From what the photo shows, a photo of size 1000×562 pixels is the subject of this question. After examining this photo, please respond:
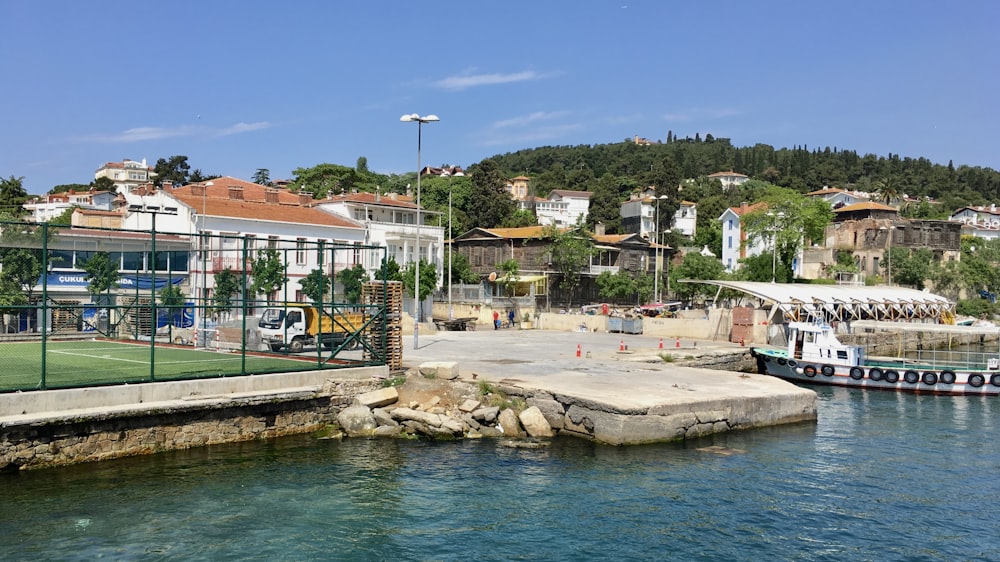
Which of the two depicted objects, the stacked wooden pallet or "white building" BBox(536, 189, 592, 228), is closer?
the stacked wooden pallet

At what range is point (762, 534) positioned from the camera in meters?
13.3

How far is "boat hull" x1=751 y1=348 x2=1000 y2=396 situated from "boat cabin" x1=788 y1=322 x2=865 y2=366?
57cm

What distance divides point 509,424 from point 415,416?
2.46m

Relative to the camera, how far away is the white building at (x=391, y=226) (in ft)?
191

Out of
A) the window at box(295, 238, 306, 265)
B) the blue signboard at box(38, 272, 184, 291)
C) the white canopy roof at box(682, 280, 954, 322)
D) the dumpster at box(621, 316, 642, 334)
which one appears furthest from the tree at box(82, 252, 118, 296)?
the dumpster at box(621, 316, 642, 334)

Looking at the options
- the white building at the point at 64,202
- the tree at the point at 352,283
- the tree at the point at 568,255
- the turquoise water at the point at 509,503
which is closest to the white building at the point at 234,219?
the tree at the point at 568,255

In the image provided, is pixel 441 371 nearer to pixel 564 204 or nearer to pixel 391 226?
pixel 391 226

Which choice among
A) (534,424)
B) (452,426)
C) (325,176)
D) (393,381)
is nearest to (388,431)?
(452,426)

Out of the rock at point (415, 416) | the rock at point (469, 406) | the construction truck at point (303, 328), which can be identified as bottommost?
the rock at point (415, 416)

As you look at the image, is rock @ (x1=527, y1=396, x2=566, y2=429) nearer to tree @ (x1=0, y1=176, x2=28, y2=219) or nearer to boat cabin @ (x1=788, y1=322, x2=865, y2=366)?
boat cabin @ (x1=788, y1=322, x2=865, y2=366)

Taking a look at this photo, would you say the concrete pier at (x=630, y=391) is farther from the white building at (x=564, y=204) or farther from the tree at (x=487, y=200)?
the white building at (x=564, y=204)

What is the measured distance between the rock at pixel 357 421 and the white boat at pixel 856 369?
72.7 feet

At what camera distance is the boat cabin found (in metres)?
34.4

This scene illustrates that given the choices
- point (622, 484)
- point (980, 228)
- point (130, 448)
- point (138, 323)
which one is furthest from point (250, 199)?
point (980, 228)
